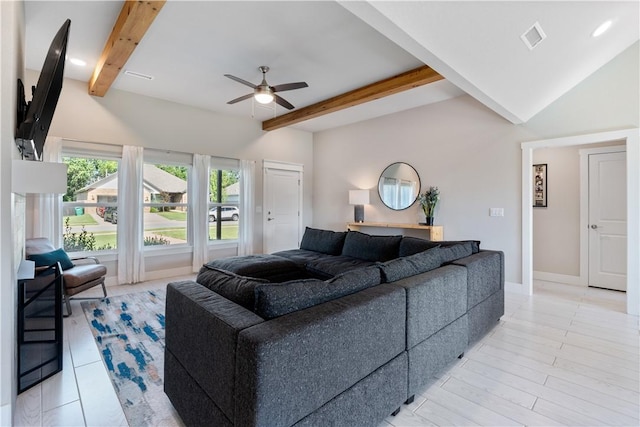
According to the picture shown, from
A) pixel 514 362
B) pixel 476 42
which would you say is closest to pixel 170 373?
pixel 514 362

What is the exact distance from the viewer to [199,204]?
5.30 metres

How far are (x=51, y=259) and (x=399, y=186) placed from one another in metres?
5.03

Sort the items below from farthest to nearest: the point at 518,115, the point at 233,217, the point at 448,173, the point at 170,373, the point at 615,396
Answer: the point at 233,217, the point at 448,173, the point at 518,115, the point at 615,396, the point at 170,373

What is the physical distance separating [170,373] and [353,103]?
4.10 meters

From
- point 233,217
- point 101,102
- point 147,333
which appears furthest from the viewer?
point 233,217

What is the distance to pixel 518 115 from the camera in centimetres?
379

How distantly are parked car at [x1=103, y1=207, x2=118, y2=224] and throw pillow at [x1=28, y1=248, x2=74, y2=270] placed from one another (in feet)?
3.46

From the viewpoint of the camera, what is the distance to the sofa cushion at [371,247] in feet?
12.5

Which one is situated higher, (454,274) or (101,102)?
(101,102)

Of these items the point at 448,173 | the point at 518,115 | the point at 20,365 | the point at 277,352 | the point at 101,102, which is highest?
the point at 101,102

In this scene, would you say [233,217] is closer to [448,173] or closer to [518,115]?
[448,173]

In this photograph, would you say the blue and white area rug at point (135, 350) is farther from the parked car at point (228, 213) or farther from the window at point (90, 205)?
the parked car at point (228, 213)

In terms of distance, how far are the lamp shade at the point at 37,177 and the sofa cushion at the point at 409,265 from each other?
1990 mm

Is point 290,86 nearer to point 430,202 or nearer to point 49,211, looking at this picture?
point 430,202
